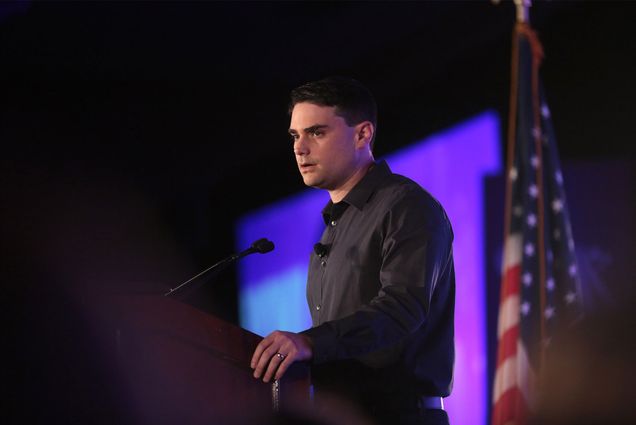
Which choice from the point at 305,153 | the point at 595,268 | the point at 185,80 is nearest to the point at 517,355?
the point at 595,268

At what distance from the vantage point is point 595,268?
379cm

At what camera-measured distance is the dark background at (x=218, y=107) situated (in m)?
3.87

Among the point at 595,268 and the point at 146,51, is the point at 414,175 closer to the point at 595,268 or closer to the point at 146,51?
the point at 595,268

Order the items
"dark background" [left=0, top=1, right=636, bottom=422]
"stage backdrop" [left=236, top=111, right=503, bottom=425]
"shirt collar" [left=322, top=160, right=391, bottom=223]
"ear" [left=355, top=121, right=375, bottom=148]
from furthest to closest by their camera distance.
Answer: "stage backdrop" [left=236, top=111, right=503, bottom=425] < "dark background" [left=0, top=1, right=636, bottom=422] < "ear" [left=355, top=121, right=375, bottom=148] < "shirt collar" [left=322, top=160, right=391, bottom=223]

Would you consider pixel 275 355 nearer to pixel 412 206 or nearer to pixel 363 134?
pixel 412 206

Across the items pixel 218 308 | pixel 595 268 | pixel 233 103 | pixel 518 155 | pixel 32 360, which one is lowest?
pixel 218 308

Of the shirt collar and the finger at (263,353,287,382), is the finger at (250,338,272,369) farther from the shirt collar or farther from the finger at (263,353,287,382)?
the shirt collar

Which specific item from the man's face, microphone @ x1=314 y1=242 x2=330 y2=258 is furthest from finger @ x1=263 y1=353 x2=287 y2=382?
the man's face

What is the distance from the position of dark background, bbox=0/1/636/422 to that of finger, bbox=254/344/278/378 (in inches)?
94.9

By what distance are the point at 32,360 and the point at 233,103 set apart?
8.36 ft

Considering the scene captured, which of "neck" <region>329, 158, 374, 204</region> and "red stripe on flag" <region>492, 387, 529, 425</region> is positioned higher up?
"neck" <region>329, 158, 374, 204</region>

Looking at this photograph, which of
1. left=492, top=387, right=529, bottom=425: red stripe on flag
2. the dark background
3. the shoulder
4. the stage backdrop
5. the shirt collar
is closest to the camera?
the shoulder

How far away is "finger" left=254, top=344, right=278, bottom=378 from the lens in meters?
1.45

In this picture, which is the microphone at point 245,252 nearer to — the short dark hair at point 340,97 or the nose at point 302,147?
the nose at point 302,147
